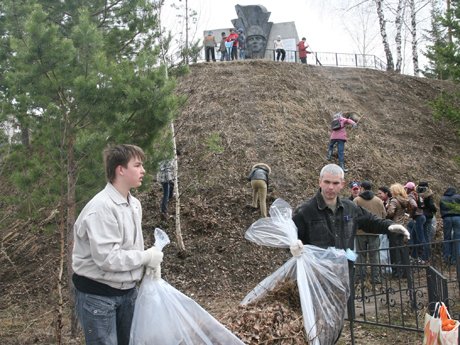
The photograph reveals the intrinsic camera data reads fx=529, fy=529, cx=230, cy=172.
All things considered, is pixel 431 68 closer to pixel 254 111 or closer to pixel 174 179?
pixel 254 111

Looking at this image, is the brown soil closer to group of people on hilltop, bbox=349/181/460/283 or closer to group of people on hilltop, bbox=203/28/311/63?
group of people on hilltop, bbox=203/28/311/63

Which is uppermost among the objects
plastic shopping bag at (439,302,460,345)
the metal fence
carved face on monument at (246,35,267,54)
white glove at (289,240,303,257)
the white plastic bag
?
carved face on monument at (246,35,267,54)

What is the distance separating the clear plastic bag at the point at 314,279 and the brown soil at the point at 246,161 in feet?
0.82

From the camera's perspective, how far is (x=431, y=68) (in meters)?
25.5

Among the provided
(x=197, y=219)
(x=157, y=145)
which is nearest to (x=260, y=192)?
(x=197, y=219)

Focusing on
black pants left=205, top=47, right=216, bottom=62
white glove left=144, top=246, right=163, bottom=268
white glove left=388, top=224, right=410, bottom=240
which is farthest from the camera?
black pants left=205, top=47, right=216, bottom=62

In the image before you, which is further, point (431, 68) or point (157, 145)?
point (431, 68)

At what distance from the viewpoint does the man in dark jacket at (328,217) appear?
13.6 ft

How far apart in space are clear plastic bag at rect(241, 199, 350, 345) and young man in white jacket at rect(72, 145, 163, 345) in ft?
3.87

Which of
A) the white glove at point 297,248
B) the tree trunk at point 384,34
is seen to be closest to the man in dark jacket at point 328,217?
the white glove at point 297,248

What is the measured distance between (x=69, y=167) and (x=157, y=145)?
4.31 ft

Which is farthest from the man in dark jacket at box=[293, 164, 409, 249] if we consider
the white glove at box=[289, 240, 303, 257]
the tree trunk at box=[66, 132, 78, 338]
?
the tree trunk at box=[66, 132, 78, 338]

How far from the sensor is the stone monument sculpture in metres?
22.7

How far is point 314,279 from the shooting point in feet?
12.7
